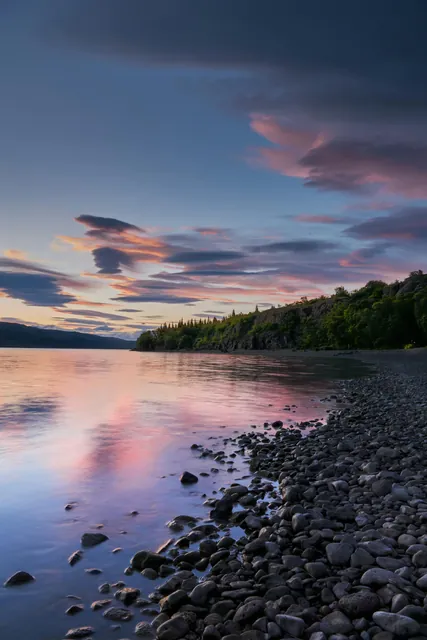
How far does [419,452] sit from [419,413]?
749cm

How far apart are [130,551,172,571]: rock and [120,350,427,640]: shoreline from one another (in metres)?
0.08

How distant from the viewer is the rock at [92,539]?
7.17 meters

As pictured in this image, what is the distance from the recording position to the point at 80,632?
193 inches

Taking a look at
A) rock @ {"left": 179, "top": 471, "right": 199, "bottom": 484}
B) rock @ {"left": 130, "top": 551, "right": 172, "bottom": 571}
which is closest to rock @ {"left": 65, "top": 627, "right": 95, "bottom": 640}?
rock @ {"left": 130, "top": 551, "right": 172, "bottom": 571}

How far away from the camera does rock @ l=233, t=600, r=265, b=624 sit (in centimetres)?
491

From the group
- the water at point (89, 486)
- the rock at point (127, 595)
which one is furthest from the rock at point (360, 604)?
the rock at point (127, 595)

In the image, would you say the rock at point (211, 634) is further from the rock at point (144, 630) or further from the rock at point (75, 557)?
the rock at point (75, 557)

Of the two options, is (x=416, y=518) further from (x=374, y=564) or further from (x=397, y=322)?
(x=397, y=322)

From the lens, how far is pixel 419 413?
1805 cm

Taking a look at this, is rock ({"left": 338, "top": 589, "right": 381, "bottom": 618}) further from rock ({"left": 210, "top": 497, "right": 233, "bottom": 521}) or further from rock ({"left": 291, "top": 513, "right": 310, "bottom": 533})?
rock ({"left": 210, "top": 497, "right": 233, "bottom": 521})

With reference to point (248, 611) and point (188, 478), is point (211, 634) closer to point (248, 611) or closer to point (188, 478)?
point (248, 611)

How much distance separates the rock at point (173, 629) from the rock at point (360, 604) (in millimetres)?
1706

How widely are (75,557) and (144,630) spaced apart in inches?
84.6

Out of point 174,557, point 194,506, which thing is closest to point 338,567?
point 174,557
